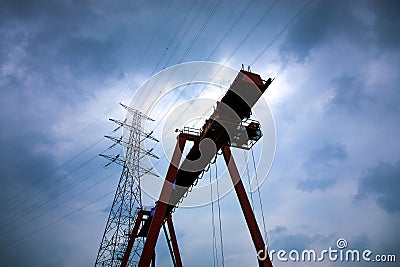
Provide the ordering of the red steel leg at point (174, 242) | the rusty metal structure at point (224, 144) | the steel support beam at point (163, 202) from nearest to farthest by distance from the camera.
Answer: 1. the rusty metal structure at point (224, 144)
2. the steel support beam at point (163, 202)
3. the red steel leg at point (174, 242)

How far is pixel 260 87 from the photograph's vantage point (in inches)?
444

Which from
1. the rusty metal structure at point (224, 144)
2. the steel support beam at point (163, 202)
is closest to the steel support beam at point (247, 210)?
the rusty metal structure at point (224, 144)

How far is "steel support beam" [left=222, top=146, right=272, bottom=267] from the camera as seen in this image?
475 inches

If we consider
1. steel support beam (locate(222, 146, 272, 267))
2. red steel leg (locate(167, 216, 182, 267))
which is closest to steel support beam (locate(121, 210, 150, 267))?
red steel leg (locate(167, 216, 182, 267))

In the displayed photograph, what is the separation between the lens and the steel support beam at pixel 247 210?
12.1 m

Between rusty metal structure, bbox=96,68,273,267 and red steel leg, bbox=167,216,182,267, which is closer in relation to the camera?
rusty metal structure, bbox=96,68,273,267

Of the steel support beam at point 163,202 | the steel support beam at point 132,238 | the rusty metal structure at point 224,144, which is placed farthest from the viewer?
the steel support beam at point 132,238

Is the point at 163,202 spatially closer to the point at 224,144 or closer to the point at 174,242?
the point at 224,144

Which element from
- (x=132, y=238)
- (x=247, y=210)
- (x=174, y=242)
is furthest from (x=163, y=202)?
(x=132, y=238)

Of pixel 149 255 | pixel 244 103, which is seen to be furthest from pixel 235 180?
pixel 149 255

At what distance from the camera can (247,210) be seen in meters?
13.2

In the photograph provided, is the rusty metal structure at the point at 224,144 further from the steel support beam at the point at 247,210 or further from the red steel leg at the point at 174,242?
the red steel leg at the point at 174,242

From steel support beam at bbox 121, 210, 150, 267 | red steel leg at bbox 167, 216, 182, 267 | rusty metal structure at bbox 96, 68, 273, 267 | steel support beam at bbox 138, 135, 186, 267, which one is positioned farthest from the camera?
steel support beam at bbox 121, 210, 150, 267

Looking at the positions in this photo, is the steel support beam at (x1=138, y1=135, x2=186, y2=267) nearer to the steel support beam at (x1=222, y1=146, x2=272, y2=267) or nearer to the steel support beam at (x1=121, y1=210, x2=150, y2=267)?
the steel support beam at (x1=222, y1=146, x2=272, y2=267)
